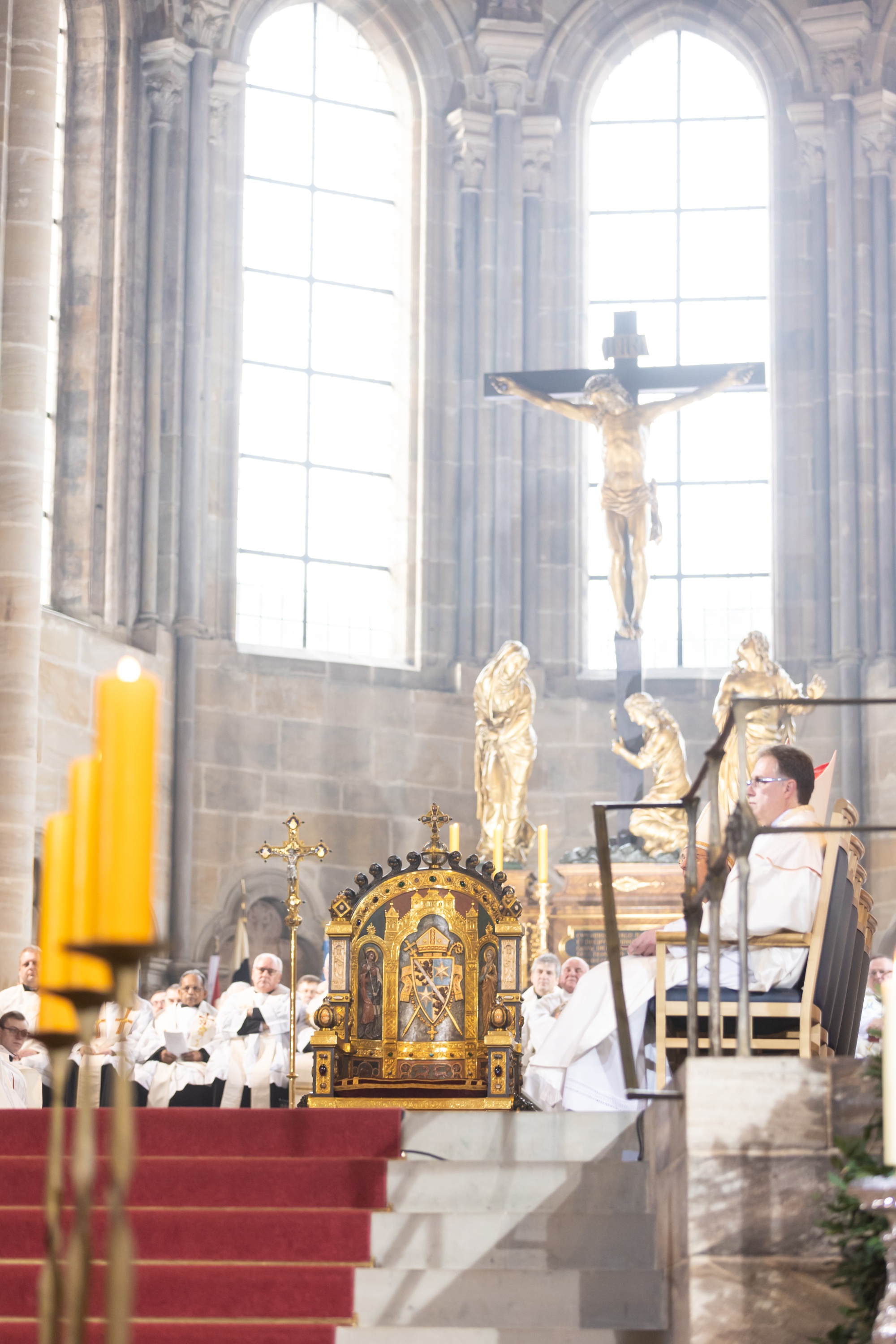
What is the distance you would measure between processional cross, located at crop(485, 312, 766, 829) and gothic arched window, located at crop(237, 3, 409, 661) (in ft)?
8.52

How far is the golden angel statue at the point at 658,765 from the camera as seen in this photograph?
13922 mm

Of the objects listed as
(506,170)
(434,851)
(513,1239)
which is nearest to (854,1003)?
(513,1239)

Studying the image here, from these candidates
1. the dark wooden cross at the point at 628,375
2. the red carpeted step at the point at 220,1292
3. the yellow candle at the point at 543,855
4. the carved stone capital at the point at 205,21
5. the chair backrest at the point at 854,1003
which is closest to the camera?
the red carpeted step at the point at 220,1292

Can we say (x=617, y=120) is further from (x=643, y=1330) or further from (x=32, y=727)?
(x=643, y=1330)

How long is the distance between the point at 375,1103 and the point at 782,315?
1095 cm

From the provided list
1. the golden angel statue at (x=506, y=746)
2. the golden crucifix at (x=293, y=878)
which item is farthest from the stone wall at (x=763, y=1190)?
the golden angel statue at (x=506, y=746)

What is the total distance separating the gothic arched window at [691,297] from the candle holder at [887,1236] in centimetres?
1278

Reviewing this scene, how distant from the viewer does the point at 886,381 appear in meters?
16.7

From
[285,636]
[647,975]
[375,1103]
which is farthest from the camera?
[285,636]

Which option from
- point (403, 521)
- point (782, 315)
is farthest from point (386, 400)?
point (782, 315)

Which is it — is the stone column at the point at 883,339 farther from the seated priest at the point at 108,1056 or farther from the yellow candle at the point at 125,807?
the yellow candle at the point at 125,807

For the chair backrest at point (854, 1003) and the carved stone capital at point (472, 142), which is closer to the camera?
the chair backrest at point (854, 1003)

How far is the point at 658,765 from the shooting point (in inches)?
562

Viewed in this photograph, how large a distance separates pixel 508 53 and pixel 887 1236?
1467 centimetres
